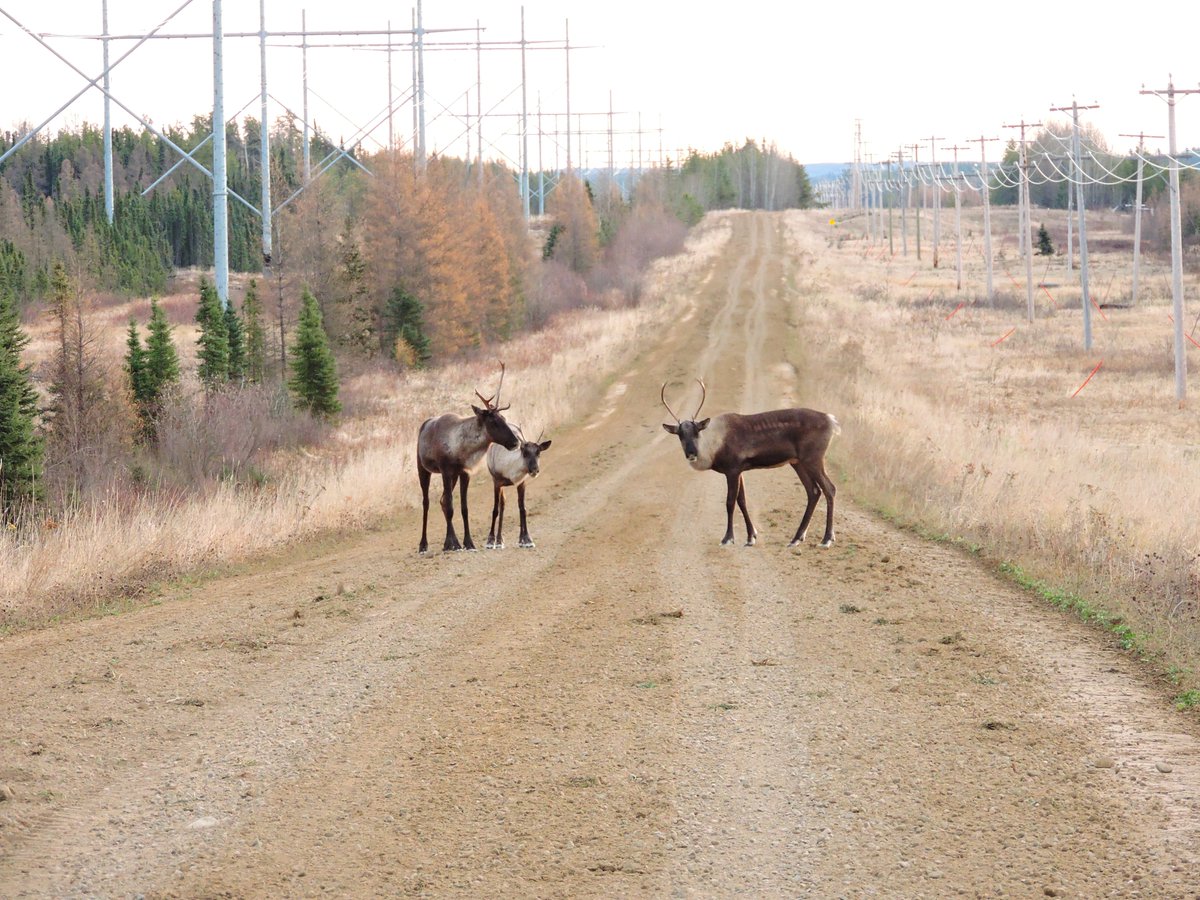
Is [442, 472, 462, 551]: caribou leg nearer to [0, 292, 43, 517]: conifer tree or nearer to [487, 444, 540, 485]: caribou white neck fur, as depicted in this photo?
[487, 444, 540, 485]: caribou white neck fur

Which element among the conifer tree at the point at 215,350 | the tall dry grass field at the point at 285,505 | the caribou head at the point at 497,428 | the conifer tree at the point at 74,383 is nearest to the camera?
the tall dry grass field at the point at 285,505

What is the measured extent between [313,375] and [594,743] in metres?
31.3

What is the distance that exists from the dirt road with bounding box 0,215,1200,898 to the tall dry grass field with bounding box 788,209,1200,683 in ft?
4.43

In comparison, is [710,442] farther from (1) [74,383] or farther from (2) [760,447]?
(1) [74,383]

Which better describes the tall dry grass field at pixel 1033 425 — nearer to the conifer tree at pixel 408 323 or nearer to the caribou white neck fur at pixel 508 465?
the caribou white neck fur at pixel 508 465

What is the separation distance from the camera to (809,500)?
1739 centimetres

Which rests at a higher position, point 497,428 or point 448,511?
point 497,428

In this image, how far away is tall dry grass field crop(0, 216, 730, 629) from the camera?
14.4 meters

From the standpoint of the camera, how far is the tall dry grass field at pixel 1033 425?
14.6m

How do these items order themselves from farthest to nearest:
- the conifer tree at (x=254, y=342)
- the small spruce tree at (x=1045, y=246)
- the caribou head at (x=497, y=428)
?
the small spruce tree at (x=1045, y=246)
the conifer tree at (x=254, y=342)
the caribou head at (x=497, y=428)

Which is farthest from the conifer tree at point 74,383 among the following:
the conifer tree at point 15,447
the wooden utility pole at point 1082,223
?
the wooden utility pole at point 1082,223

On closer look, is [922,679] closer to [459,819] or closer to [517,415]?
[459,819]

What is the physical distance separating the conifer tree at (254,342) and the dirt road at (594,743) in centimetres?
2917

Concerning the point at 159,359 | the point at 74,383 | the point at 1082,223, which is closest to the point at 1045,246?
the point at 1082,223
